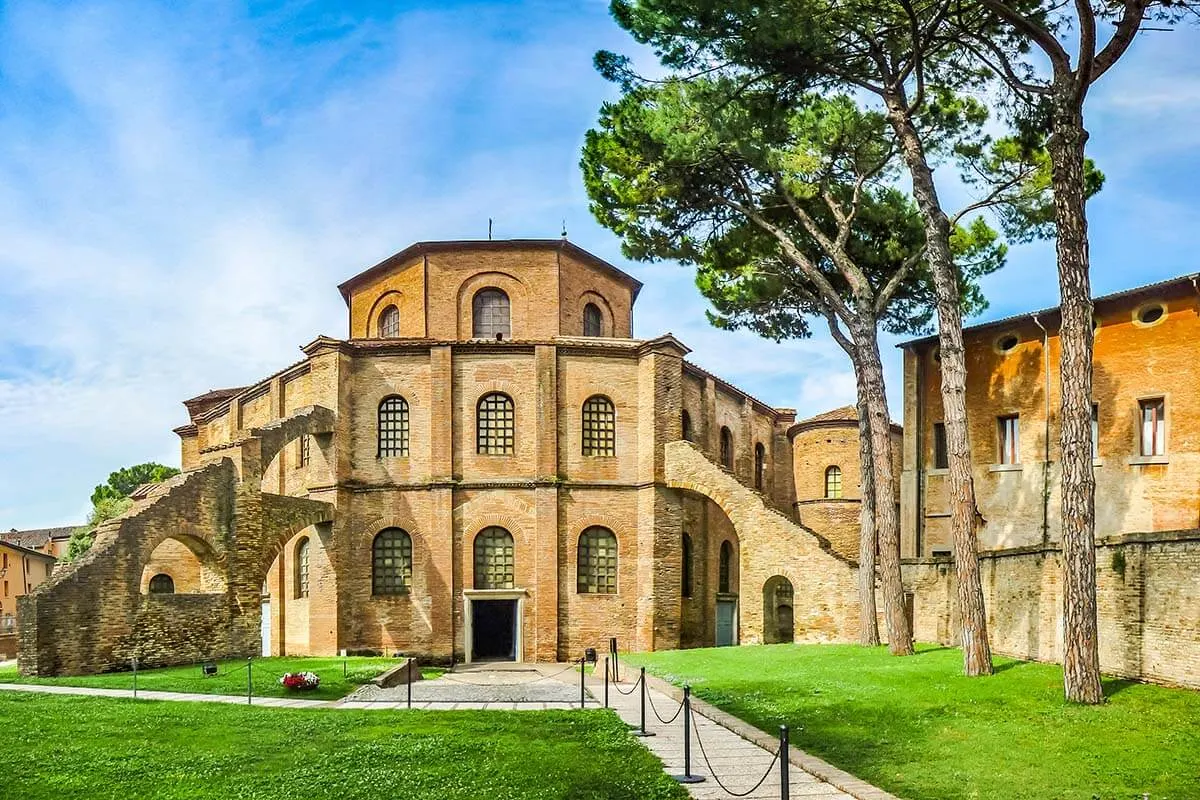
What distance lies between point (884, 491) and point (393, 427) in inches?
528

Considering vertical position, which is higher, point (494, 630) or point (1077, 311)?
point (1077, 311)

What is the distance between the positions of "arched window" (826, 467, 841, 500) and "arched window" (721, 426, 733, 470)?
5.64 metres

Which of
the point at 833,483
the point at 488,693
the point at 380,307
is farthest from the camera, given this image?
the point at 833,483

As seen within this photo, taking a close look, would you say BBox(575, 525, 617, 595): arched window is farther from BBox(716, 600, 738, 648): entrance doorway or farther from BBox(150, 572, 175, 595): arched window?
BBox(150, 572, 175, 595): arched window

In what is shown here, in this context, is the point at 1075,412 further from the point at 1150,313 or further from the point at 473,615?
the point at 473,615

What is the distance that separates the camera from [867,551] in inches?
977

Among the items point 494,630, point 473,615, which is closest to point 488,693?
point 473,615

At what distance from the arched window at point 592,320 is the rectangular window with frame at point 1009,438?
11971mm

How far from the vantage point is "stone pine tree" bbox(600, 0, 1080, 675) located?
17672mm

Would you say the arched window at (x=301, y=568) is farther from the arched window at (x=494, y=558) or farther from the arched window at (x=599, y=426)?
the arched window at (x=599, y=426)

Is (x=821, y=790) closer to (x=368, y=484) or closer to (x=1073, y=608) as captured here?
(x=1073, y=608)

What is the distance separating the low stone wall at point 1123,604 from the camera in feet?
46.8

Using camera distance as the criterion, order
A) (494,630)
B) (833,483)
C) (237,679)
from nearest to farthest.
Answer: (237,679) < (494,630) < (833,483)

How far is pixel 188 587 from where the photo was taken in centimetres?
3416
